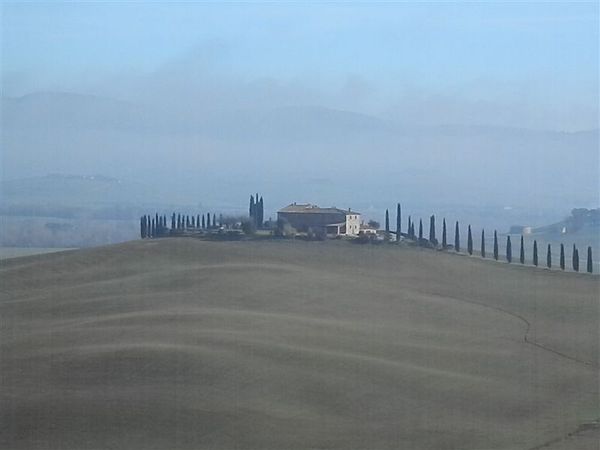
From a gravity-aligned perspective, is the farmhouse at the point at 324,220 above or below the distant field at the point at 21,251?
above

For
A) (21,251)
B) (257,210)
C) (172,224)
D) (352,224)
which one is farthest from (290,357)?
(172,224)

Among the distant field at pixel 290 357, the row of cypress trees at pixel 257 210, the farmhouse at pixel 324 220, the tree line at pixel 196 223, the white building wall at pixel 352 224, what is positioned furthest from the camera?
the row of cypress trees at pixel 257 210

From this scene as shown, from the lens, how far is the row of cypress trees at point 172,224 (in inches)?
3585

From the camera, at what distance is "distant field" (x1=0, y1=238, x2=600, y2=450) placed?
103 ft

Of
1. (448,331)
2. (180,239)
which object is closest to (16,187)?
(180,239)

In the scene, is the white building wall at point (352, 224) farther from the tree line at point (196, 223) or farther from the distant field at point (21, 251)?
the distant field at point (21, 251)

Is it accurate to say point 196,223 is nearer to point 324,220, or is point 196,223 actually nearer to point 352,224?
point 324,220

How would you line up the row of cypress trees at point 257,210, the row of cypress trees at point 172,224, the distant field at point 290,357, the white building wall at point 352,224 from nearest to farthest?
1. the distant field at point 290,357
2. the white building wall at point 352,224
3. the row of cypress trees at point 172,224
4. the row of cypress trees at point 257,210

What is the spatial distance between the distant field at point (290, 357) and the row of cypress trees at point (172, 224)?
22.2m

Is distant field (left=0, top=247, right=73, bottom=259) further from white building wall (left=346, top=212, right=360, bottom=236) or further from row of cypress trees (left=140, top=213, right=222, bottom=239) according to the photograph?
white building wall (left=346, top=212, right=360, bottom=236)

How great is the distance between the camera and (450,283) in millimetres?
65562

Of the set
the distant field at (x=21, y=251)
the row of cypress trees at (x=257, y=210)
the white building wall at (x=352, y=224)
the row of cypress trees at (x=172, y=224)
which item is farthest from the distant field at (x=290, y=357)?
the row of cypress trees at (x=257, y=210)

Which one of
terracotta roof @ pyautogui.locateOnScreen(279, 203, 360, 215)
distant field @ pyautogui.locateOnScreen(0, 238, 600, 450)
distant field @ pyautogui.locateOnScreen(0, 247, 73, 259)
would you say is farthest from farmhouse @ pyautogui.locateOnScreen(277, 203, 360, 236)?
distant field @ pyautogui.locateOnScreen(0, 238, 600, 450)

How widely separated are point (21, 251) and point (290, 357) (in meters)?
53.4
